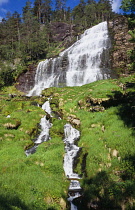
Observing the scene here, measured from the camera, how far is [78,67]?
43.0 metres

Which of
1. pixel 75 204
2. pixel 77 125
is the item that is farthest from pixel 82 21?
pixel 75 204

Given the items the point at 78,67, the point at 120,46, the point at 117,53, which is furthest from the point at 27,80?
the point at 120,46

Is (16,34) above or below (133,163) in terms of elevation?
above

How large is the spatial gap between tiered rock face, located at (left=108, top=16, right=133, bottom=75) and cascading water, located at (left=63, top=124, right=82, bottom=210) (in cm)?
2500

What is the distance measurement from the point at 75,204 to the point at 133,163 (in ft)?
14.1

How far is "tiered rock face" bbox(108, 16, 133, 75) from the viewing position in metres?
39.1

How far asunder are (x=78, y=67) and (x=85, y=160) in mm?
33719

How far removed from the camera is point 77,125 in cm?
1894

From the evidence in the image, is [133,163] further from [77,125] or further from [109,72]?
[109,72]

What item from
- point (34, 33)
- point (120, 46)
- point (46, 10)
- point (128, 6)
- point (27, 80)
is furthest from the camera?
point (46, 10)

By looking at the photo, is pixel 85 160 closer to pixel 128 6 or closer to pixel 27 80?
pixel 128 6

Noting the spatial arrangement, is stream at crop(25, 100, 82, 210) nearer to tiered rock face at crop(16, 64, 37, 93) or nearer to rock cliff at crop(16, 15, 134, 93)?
rock cliff at crop(16, 15, 134, 93)

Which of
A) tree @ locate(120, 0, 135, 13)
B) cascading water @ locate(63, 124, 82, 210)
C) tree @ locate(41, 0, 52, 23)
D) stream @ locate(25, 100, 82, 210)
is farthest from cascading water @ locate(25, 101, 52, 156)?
tree @ locate(41, 0, 52, 23)

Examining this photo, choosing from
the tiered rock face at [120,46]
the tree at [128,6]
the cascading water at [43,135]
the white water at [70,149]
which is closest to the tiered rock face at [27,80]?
the tiered rock face at [120,46]
